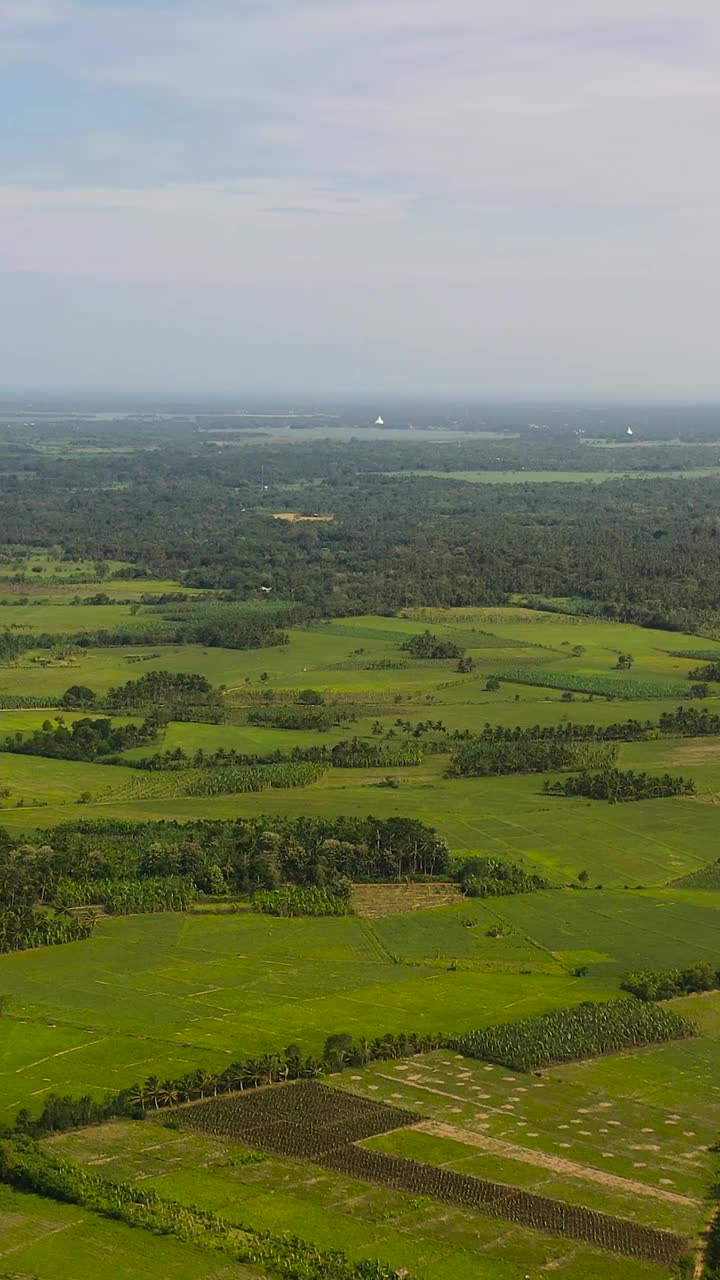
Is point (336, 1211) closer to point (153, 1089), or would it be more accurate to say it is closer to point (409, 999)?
point (153, 1089)

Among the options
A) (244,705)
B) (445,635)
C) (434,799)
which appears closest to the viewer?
(434,799)

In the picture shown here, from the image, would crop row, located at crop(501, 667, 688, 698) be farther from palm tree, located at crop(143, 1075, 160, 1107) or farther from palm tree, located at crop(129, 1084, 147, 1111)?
palm tree, located at crop(129, 1084, 147, 1111)

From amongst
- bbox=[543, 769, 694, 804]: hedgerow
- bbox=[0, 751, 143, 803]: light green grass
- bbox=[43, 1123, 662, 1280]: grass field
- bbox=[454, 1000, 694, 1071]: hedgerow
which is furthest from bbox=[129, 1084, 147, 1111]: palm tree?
bbox=[543, 769, 694, 804]: hedgerow

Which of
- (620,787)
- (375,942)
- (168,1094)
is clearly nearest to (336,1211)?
(168,1094)

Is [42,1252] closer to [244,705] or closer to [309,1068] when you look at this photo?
[309,1068]

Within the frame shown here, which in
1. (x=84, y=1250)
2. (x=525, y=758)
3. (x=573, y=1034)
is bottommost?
(x=84, y=1250)

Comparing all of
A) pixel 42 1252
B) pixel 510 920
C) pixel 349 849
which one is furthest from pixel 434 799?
pixel 42 1252
